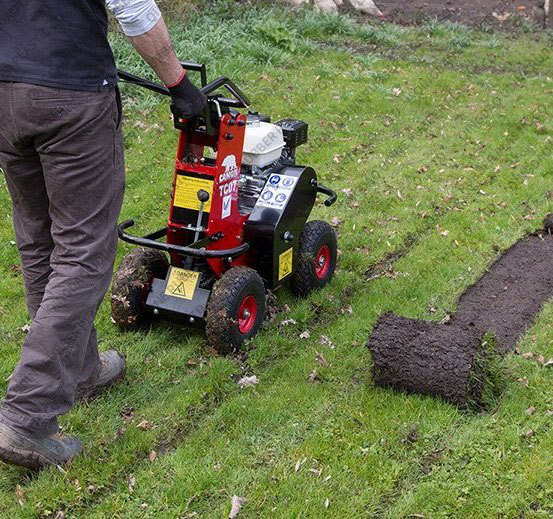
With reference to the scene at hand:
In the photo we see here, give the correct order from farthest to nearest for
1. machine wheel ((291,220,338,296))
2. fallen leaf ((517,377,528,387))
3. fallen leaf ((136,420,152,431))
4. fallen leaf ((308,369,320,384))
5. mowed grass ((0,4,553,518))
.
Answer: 1. machine wheel ((291,220,338,296))
2. fallen leaf ((308,369,320,384))
3. fallen leaf ((517,377,528,387))
4. fallen leaf ((136,420,152,431))
5. mowed grass ((0,4,553,518))

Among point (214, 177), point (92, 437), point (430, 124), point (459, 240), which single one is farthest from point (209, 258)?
point (430, 124)

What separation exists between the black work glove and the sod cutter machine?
0.98 ft

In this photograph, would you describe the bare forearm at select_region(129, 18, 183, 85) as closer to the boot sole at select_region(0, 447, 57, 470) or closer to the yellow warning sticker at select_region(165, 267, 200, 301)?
the yellow warning sticker at select_region(165, 267, 200, 301)

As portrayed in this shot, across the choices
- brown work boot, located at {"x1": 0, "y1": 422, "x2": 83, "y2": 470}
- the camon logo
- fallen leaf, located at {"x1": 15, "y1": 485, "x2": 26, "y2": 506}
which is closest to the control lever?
the camon logo

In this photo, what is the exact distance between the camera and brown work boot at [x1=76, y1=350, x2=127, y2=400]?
13.6 feet

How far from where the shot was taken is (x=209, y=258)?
15.2ft

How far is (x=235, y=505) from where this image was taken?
3449 mm

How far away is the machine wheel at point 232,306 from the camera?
4.48 m

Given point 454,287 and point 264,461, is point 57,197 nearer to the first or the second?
point 264,461

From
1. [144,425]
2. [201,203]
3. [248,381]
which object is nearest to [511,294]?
[248,381]

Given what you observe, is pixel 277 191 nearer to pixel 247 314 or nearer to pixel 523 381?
pixel 247 314

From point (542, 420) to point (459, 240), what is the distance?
2.48 m

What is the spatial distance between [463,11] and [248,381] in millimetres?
11447

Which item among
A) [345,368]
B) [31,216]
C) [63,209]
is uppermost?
[63,209]
